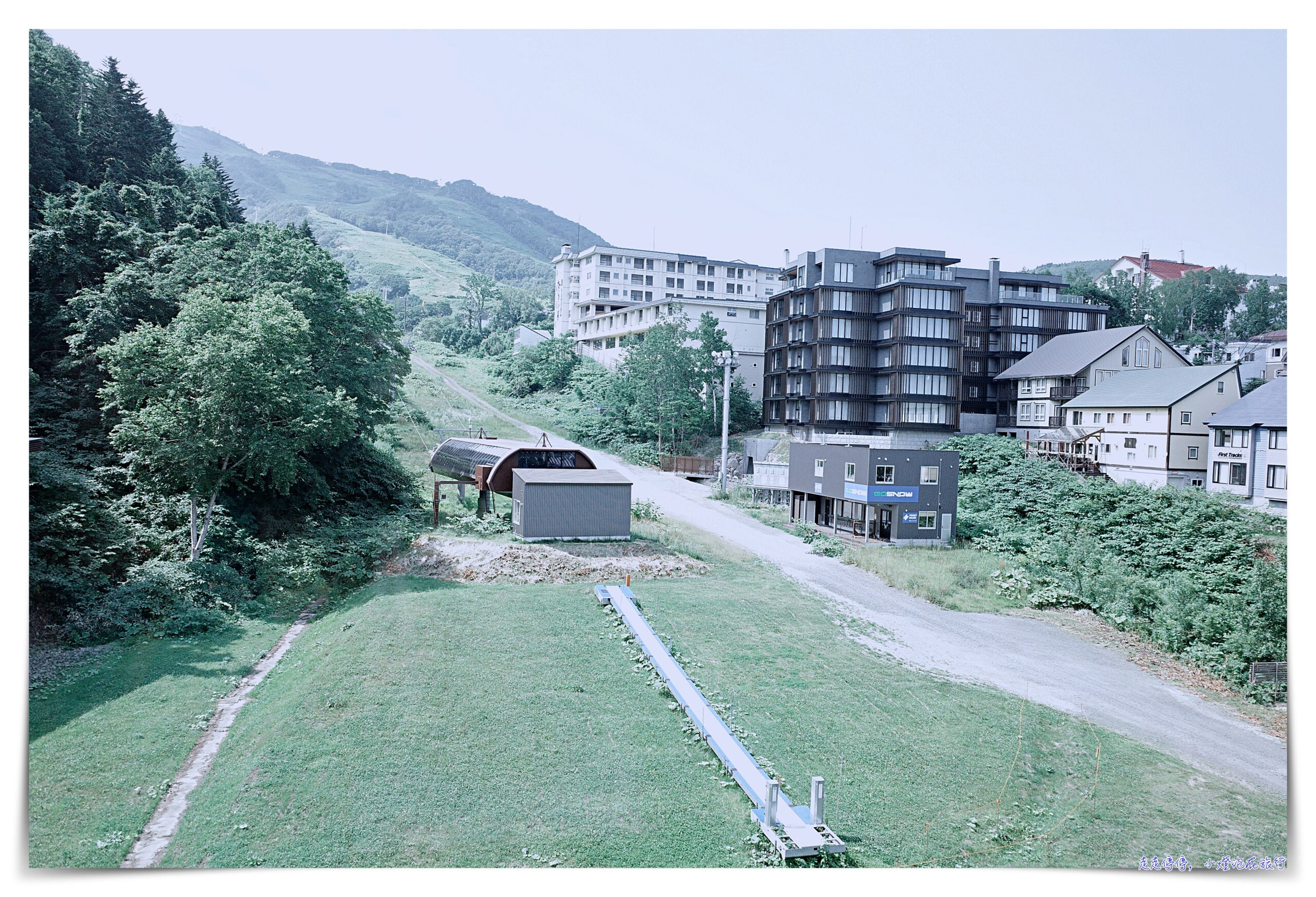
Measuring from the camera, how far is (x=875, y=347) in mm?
36469

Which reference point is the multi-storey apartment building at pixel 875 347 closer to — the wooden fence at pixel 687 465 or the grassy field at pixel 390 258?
the wooden fence at pixel 687 465

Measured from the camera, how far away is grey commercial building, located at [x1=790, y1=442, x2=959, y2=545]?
2297 cm

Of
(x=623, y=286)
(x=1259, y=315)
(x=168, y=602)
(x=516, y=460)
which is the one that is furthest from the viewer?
(x=623, y=286)

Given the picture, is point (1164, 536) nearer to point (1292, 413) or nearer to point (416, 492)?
point (1292, 413)

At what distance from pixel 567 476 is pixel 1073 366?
27137mm

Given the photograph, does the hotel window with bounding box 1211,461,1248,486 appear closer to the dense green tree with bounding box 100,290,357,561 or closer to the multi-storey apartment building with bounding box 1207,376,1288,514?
the multi-storey apartment building with bounding box 1207,376,1288,514

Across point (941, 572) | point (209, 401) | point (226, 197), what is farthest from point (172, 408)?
point (226, 197)

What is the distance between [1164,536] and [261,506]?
2270 centimetres

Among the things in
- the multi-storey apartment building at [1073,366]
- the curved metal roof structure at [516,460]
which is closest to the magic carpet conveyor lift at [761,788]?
the curved metal roof structure at [516,460]

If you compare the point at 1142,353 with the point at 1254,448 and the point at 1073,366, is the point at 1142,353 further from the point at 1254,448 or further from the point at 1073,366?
the point at 1254,448

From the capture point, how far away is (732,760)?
830cm

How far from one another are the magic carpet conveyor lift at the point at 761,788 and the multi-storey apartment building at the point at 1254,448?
57.0 ft

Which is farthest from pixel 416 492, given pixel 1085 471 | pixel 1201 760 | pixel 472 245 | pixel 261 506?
pixel 472 245

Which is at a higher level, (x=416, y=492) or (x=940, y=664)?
(x=416, y=492)
